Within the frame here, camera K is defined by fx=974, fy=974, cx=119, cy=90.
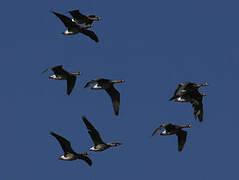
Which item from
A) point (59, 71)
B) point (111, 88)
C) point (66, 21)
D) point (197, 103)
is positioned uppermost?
point (66, 21)

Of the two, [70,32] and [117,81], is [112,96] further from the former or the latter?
[70,32]

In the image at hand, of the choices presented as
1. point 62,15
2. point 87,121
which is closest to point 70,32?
point 62,15

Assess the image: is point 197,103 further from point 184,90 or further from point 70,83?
point 70,83

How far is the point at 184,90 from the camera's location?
78.1 m

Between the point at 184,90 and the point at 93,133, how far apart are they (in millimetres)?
9069

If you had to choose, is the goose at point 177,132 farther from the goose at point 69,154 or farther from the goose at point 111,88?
the goose at point 69,154

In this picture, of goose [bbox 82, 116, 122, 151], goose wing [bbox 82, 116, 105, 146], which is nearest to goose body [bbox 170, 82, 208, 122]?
goose [bbox 82, 116, 122, 151]

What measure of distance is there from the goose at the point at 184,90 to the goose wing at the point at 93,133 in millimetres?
7043

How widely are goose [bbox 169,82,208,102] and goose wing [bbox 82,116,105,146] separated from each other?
277 inches

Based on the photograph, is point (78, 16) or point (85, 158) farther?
point (78, 16)

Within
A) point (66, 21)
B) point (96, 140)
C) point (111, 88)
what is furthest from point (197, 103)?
point (66, 21)

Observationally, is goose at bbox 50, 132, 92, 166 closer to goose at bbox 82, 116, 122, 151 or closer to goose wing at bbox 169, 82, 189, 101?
goose at bbox 82, 116, 122, 151

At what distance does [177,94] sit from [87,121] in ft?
27.9

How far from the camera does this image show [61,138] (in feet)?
238
